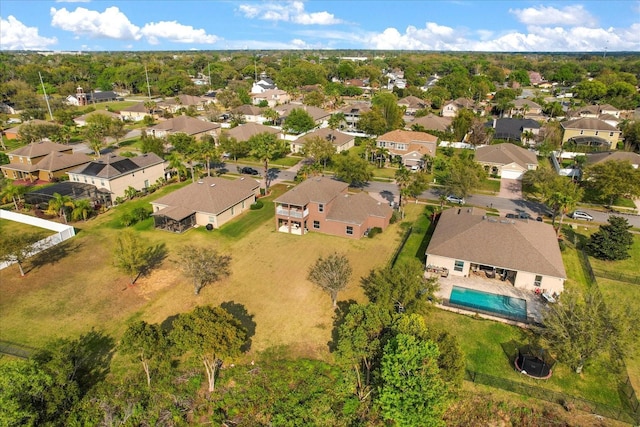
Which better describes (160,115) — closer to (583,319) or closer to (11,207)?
(11,207)

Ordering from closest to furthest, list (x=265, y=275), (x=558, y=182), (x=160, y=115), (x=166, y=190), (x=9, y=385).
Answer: (x=9, y=385), (x=265, y=275), (x=558, y=182), (x=166, y=190), (x=160, y=115)

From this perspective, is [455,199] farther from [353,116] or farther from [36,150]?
[36,150]

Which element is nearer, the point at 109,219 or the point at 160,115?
the point at 109,219

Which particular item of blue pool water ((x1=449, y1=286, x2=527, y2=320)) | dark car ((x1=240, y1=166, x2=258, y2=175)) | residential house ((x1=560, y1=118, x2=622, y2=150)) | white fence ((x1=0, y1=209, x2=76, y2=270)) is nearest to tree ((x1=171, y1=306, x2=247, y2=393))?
blue pool water ((x1=449, y1=286, x2=527, y2=320))

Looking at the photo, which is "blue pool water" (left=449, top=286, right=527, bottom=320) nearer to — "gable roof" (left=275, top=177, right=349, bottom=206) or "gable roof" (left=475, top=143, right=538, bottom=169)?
"gable roof" (left=275, top=177, right=349, bottom=206)

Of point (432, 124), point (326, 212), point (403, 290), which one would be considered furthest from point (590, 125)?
point (403, 290)

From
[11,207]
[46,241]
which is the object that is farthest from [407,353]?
[11,207]
